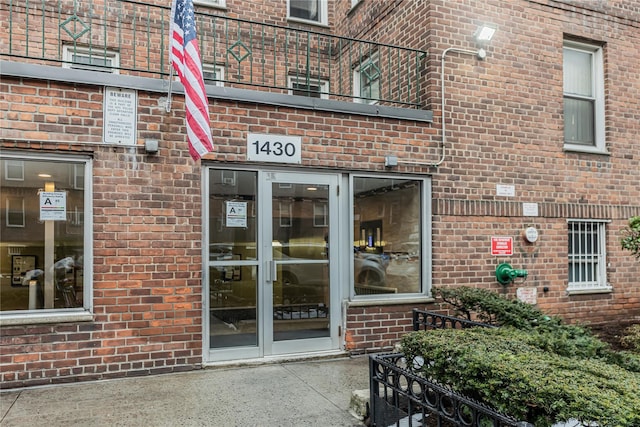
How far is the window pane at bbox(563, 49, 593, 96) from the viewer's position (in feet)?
25.8

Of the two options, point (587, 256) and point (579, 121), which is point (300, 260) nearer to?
point (587, 256)

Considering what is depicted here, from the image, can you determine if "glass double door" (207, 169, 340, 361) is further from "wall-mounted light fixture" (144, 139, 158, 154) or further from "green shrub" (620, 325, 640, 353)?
"green shrub" (620, 325, 640, 353)

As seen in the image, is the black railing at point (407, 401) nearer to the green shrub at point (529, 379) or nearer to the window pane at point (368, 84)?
the green shrub at point (529, 379)

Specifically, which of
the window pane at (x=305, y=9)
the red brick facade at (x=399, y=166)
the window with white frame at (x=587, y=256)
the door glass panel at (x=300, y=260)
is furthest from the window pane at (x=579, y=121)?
the window pane at (x=305, y=9)

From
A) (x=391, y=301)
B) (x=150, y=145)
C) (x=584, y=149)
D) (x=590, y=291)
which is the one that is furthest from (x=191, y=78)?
(x=590, y=291)

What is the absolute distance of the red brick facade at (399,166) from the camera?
4.94 m

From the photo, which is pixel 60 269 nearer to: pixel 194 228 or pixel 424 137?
pixel 194 228

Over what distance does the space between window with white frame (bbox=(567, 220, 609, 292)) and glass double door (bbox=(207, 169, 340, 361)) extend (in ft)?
13.0

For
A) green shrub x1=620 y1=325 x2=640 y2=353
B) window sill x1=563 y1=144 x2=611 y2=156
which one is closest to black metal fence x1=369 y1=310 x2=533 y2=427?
green shrub x1=620 y1=325 x2=640 y2=353

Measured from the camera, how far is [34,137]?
15.8 feet

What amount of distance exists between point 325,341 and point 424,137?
2.92 meters


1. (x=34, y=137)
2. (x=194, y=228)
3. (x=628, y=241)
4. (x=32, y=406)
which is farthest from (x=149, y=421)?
(x=628, y=241)

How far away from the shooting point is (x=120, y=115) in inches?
201

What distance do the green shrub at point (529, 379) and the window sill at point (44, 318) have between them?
128 inches
